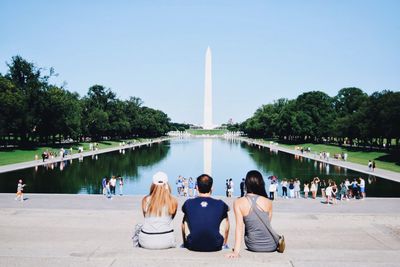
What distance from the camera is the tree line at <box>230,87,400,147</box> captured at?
56131mm

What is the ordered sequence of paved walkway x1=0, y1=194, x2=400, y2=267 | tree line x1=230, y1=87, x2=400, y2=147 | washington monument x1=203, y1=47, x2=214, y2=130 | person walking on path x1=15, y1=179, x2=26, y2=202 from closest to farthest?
paved walkway x1=0, y1=194, x2=400, y2=267 → person walking on path x1=15, y1=179, x2=26, y2=202 → tree line x1=230, y1=87, x2=400, y2=147 → washington monument x1=203, y1=47, x2=214, y2=130

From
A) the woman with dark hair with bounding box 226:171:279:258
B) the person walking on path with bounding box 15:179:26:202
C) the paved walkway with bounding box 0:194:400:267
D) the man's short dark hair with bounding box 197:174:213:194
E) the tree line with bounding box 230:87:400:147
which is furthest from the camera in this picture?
the tree line with bounding box 230:87:400:147

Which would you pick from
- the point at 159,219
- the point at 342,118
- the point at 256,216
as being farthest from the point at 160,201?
the point at 342,118

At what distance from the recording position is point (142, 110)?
445ft

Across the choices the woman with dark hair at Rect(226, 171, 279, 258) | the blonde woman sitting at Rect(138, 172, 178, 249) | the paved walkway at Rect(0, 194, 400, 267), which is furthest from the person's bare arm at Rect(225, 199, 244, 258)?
the blonde woman sitting at Rect(138, 172, 178, 249)

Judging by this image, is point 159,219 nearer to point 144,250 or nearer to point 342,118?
point 144,250

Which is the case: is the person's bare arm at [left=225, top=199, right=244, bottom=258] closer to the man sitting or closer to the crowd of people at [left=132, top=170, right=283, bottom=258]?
the crowd of people at [left=132, top=170, right=283, bottom=258]

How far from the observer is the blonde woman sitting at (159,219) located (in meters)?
5.77

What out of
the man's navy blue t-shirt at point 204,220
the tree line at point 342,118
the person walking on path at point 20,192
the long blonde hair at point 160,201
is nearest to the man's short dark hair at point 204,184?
the man's navy blue t-shirt at point 204,220

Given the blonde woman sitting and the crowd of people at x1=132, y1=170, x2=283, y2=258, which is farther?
the blonde woman sitting

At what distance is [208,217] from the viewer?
555cm

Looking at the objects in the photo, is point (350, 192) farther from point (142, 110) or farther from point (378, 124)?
point (142, 110)

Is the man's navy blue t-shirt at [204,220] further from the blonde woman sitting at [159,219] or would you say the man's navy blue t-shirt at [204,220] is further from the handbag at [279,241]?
the handbag at [279,241]

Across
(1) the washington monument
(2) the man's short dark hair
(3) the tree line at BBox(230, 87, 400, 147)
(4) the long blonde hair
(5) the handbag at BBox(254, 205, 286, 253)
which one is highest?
(1) the washington monument
